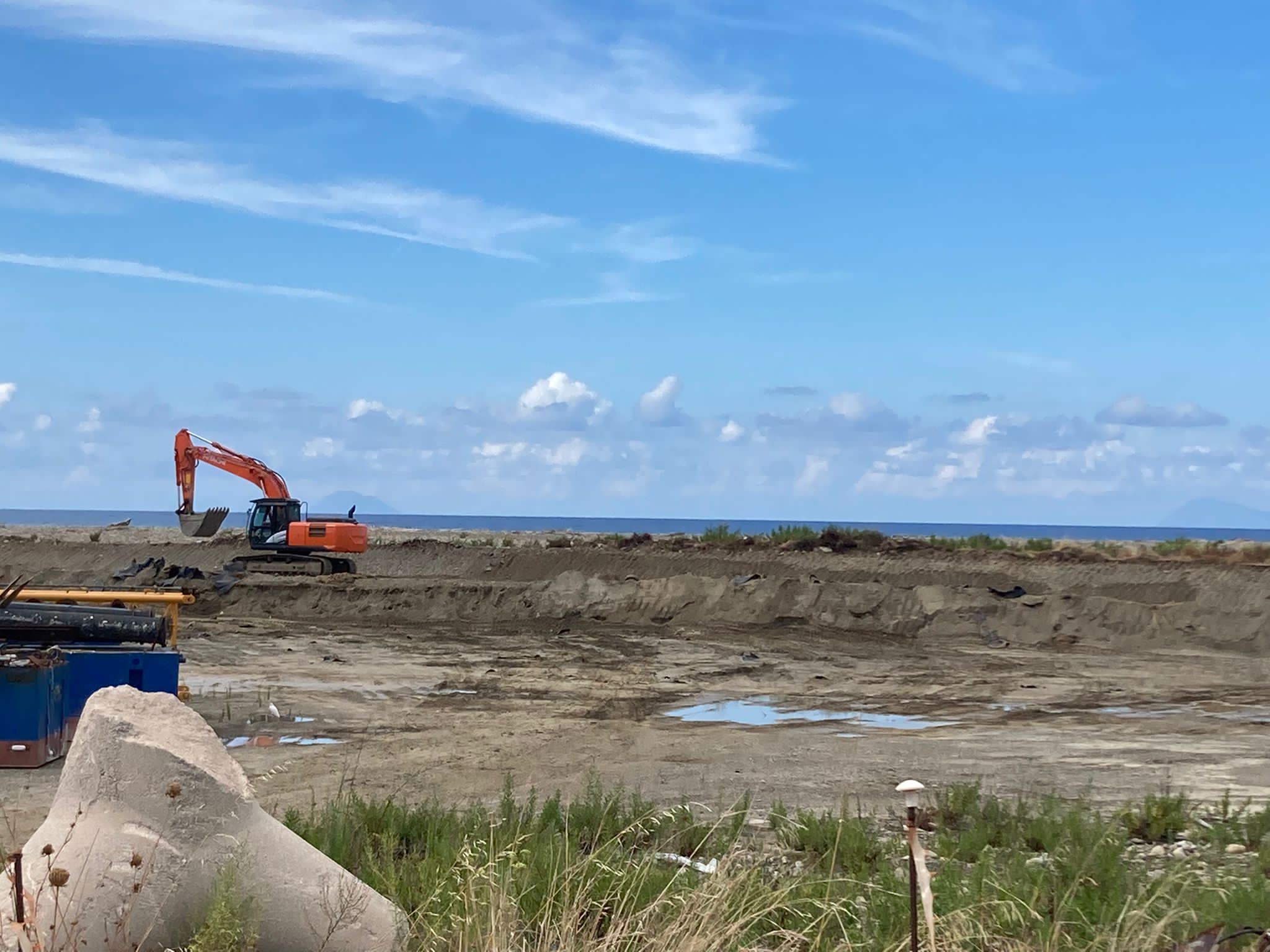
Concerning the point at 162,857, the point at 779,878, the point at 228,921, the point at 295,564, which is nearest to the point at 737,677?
the point at 779,878

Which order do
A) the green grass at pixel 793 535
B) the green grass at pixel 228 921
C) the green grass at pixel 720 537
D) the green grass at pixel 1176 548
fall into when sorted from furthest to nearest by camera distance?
the green grass at pixel 720 537 → the green grass at pixel 793 535 → the green grass at pixel 1176 548 → the green grass at pixel 228 921

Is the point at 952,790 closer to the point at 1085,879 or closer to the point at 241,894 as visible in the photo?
the point at 1085,879

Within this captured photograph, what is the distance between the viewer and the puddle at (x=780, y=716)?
646 inches

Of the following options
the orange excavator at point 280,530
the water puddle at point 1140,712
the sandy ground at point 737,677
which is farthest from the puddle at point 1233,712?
the orange excavator at point 280,530

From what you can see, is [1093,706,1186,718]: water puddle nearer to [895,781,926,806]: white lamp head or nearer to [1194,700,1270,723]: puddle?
[1194,700,1270,723]: puddle

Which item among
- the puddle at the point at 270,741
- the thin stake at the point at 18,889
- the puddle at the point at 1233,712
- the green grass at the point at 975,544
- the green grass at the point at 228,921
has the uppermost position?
the green grass at the point at 975,544

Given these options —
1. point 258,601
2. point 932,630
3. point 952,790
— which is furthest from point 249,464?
point 952,790

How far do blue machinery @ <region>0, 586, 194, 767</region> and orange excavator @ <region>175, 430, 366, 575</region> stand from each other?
17.8 meters

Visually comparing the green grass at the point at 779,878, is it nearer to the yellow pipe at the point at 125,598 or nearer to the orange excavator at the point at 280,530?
the yellow pipe at the point at 125,598

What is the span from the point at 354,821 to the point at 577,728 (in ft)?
24.2

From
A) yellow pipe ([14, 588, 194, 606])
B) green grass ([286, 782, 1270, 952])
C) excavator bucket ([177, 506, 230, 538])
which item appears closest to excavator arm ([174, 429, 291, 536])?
excavator bucket ([177, 506, 230, 538])

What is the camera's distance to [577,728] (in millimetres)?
15516

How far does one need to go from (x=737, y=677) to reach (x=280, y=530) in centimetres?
1624

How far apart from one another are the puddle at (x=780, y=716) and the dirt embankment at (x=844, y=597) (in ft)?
33.1
